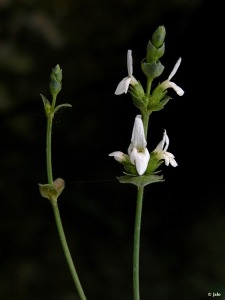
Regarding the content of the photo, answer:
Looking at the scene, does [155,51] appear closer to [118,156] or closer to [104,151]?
[118,156]

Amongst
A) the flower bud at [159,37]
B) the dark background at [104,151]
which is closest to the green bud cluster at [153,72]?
the flower bud at [159,37]

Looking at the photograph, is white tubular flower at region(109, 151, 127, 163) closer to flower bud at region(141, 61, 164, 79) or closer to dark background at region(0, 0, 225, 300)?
flower bud at region(141, 61, 164, 79)

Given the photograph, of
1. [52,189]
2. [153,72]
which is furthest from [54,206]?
[153,72]

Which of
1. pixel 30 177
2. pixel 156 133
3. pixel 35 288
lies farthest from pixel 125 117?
pixel 35 288

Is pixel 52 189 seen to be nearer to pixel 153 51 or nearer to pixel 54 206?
pixel 54 206

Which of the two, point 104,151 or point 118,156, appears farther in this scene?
point 104,151

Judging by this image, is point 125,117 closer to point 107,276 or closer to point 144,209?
point 144,209

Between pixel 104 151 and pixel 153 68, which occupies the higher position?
pixel 104 151
